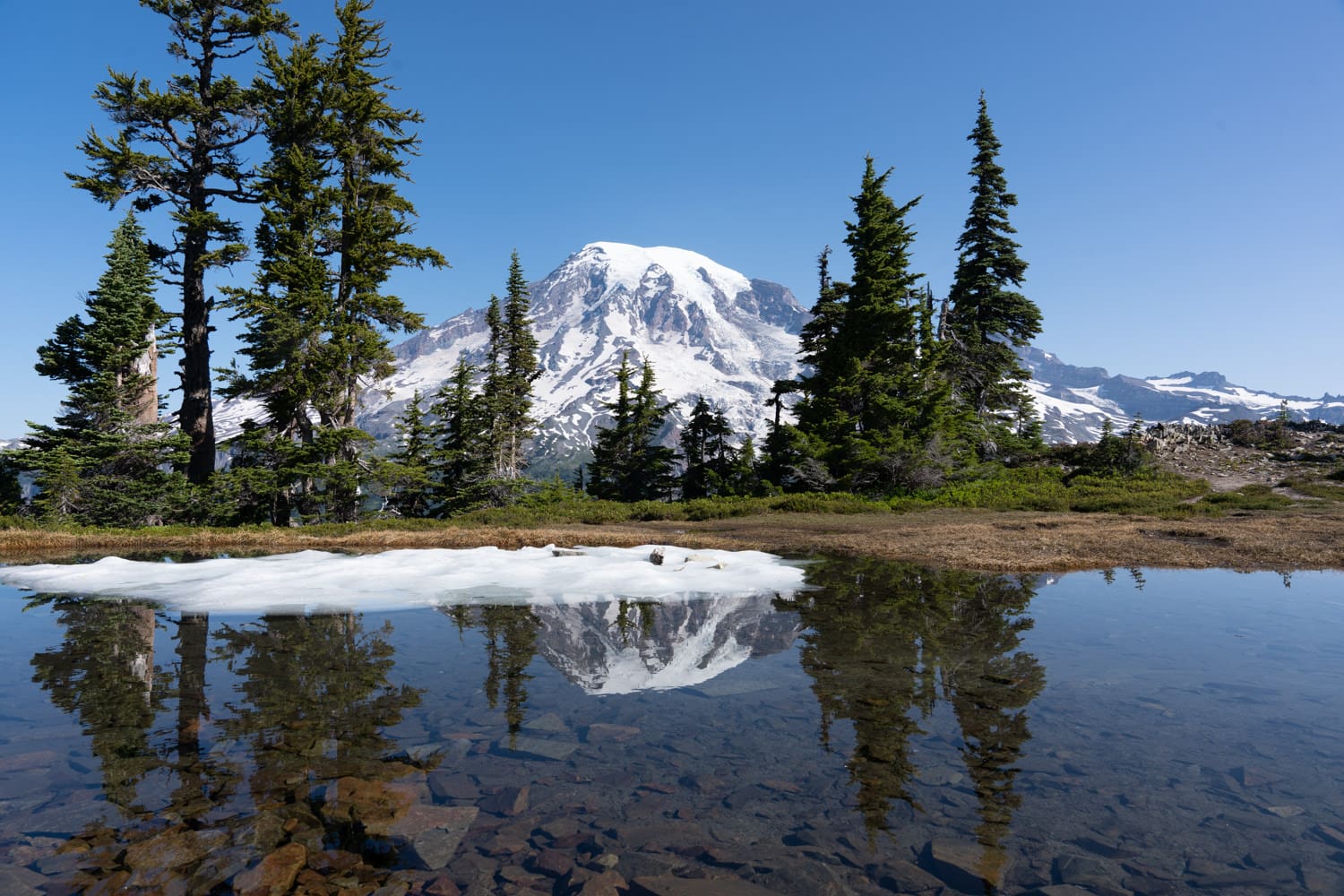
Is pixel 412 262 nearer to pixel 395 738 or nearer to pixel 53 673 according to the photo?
pixel 53 673

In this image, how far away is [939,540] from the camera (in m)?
19.5

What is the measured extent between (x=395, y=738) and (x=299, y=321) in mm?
22076

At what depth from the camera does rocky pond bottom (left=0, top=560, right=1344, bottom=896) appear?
388 centimetres

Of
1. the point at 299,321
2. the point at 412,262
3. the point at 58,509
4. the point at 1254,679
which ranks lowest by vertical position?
the point at 1254,679

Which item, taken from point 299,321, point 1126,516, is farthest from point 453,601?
point 1126,516

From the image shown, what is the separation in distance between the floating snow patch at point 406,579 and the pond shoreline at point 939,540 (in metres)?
3.38

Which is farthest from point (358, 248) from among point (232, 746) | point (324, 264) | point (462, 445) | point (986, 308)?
point (986, 308)

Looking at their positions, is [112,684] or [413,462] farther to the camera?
[413,462]

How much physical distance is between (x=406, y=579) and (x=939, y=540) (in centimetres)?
1468

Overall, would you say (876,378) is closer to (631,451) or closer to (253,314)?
(631,451)

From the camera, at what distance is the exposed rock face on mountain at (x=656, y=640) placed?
7770mm

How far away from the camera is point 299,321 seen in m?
23.5

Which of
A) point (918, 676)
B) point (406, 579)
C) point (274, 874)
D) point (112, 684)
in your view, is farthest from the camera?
point (406, 579)

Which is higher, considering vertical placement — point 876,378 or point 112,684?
point 876,378
